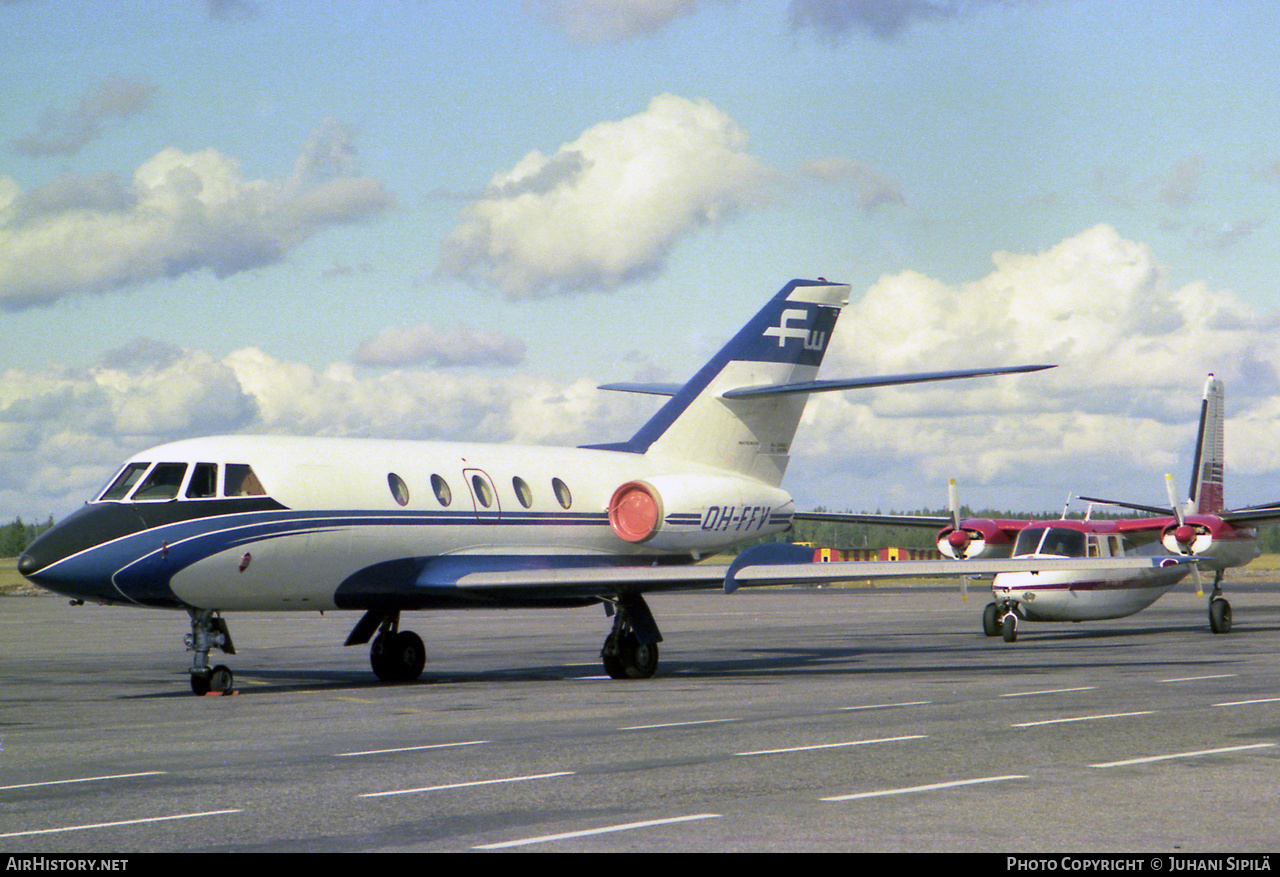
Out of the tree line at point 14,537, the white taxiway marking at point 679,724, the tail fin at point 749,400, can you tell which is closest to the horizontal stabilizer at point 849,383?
the tail fin at point 749,400

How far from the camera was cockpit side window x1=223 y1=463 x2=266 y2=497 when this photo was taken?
57.0ft

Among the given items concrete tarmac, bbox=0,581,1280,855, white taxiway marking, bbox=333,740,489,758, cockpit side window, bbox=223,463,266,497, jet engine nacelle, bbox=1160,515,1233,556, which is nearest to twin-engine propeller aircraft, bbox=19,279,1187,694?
cockpit side window, bbox=223,463,266,497

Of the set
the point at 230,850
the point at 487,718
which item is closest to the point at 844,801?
the point at 230,850

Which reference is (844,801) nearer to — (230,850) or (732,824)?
(732,824)

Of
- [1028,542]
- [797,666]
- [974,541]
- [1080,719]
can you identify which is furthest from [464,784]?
[974,541]

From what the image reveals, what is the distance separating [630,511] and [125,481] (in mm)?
7669

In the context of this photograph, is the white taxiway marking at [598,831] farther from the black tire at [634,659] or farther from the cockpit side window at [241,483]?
the black tire at [634,659]

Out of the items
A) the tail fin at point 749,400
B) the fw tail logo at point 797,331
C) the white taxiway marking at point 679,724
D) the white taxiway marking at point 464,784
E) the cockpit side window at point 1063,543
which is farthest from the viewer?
the cockpit side window at point 1063,543

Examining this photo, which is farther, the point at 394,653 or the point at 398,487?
the point at 394,653

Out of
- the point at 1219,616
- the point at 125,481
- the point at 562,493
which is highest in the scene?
the point at 125,481

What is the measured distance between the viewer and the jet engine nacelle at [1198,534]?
3084cm

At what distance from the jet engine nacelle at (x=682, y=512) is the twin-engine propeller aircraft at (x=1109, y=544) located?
6.00 meters

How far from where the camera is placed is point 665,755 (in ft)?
36.6

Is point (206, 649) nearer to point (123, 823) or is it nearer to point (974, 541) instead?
point (123, 823)
